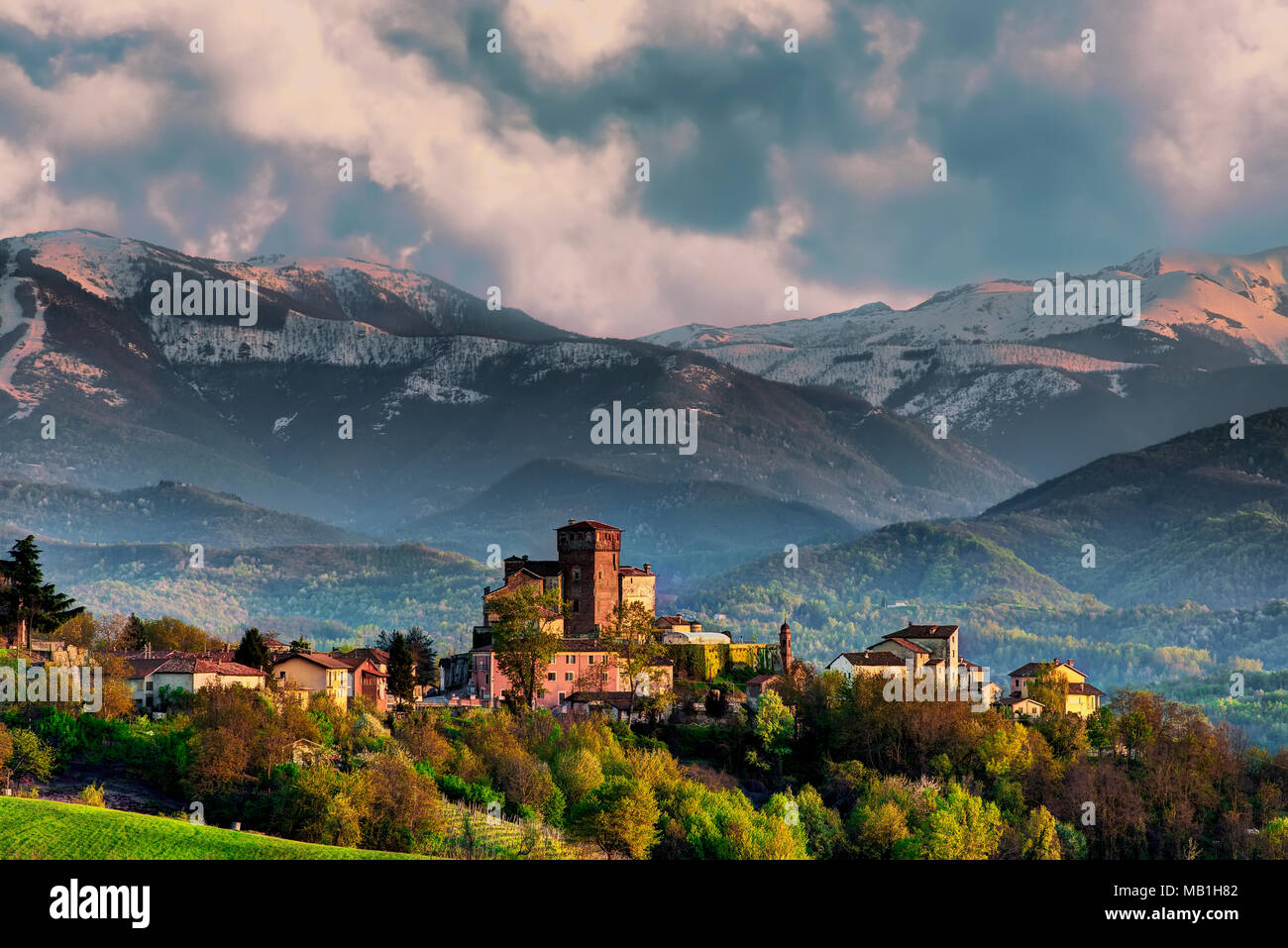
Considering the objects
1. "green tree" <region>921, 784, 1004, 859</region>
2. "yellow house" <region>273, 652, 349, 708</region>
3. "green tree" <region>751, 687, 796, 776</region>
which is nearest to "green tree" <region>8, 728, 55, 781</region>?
"yellow house" <region>273, 652, 349, 708</region>

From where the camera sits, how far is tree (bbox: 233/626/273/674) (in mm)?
158750

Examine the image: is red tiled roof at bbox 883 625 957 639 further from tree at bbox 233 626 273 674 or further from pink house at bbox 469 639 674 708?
tree at bbox 233 626 273 674

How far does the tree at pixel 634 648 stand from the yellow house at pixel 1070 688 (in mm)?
38606

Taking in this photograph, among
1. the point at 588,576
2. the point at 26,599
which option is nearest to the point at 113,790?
the point at 26,599

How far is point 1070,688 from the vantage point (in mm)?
186625

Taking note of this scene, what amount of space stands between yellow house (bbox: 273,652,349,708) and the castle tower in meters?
26.7

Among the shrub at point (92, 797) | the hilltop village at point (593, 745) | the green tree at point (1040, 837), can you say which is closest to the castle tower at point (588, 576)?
the hilltop village at point (593, 745)

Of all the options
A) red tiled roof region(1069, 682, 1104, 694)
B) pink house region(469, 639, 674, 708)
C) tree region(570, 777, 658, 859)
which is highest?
pink house region(469, 639, 674, 708)

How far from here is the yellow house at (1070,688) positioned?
185m

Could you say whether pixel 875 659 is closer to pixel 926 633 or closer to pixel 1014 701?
pixel 926 633
